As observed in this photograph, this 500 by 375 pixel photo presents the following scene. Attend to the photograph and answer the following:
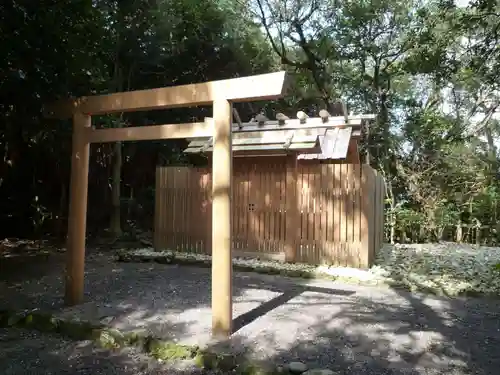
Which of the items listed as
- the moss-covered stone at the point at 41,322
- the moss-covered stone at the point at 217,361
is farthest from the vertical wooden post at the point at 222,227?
the moss-covered stone at the point at 41,322

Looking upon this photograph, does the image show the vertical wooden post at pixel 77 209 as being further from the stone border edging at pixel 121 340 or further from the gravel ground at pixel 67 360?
the gravel ground at pixel 67 360

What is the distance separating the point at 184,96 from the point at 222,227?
1323 mm

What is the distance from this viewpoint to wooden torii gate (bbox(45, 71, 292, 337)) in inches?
140

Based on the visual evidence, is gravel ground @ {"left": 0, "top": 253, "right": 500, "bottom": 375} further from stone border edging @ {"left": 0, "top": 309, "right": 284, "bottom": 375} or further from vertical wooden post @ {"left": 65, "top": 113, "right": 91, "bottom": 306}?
vertical wooden post @ {"left": 65, "top": 113, "right": 91, "bottom": 306}

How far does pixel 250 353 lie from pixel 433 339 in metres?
1.65

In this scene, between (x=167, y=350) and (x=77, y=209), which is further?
(x=77, y=209)

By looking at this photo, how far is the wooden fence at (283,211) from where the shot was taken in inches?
265

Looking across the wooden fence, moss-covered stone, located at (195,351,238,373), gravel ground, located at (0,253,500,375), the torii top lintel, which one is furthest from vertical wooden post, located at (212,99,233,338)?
the wooden fence

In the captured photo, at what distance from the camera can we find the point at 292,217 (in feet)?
23.6

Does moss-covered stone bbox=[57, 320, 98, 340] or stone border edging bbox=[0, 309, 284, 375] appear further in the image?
moss-covered stone bbox=[57, 320, 98, 340]

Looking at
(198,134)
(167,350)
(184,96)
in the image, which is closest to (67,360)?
(167,350)

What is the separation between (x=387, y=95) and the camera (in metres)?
14.1

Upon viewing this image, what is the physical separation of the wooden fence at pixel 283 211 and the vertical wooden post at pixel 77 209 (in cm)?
333

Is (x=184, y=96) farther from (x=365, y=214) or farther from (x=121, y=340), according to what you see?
(x=365, y=214)
